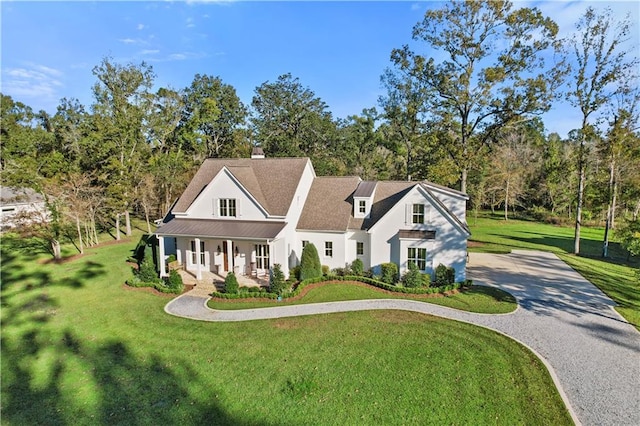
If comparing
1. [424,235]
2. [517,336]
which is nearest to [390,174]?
[424,235]

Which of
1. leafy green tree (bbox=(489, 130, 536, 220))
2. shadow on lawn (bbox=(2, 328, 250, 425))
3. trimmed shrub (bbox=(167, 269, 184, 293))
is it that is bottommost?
shadow on lawn (bbox=(2, 328, 250, 425))

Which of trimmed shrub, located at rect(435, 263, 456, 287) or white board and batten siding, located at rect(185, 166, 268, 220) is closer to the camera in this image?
trimmed shrub, located at rect(435, 263, 456, 287)

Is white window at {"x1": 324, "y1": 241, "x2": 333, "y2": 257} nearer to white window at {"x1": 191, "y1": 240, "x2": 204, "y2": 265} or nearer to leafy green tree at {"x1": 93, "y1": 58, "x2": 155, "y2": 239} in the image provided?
white window at {"x1": 191, "y1": 240, "x2": 204, "y2": 265}

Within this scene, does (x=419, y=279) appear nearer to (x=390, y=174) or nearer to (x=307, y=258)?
(x=307, y=258)

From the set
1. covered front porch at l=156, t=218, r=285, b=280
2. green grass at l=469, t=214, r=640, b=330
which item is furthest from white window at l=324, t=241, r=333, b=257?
green grass at l=469, t=214, r=640, b=330

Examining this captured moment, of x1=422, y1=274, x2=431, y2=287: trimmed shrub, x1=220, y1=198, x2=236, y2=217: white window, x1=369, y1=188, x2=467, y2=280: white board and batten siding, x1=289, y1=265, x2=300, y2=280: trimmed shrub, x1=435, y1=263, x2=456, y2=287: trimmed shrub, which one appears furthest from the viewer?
x1=220, y1=198, x2=236, y2=217: white window

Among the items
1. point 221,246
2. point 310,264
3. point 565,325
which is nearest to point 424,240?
point 310,264
